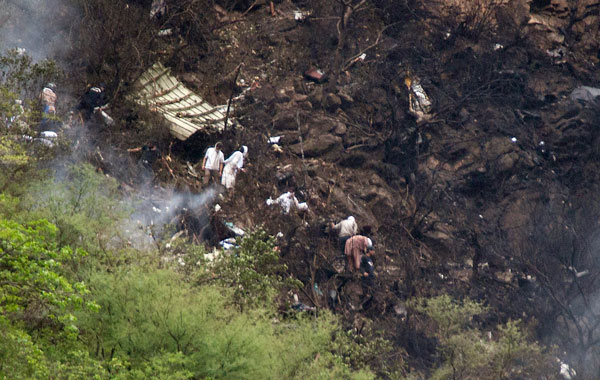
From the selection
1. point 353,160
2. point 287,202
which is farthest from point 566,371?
point 353,160

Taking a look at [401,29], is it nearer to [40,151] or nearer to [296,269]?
[296,269]

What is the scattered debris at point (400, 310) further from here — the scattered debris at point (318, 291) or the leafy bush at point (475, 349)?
the scattered debris at point (318, 291)

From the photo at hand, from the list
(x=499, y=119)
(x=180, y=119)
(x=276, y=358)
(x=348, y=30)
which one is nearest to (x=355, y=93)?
(x=348, y=30)

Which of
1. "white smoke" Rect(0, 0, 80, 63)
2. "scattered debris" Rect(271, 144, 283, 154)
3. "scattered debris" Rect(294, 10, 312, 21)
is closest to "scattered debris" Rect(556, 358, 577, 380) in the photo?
"scattered debris" Rect(271, 144, 283, 154)

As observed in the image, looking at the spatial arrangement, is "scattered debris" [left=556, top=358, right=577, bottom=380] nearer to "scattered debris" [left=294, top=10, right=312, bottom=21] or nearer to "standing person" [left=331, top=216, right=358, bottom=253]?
"standing person" [left=331, top=216, right=358, bottom=253]

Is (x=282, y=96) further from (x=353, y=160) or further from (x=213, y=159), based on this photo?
(x=213, y=159)
